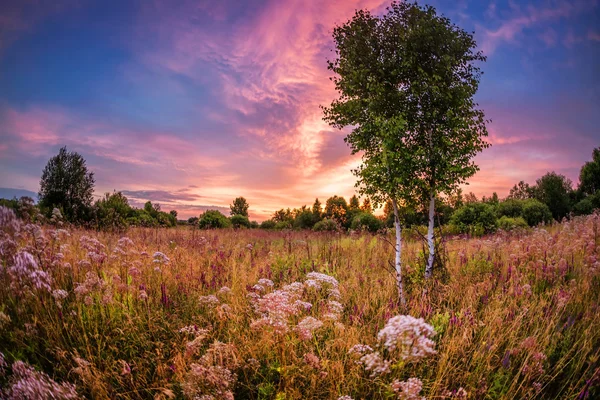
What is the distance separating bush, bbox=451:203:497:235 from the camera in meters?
16.1

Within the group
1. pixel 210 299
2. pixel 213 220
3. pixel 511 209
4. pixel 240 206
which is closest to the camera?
pixel 210 299

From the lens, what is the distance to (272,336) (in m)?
3.20

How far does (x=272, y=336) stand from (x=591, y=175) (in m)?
52.1

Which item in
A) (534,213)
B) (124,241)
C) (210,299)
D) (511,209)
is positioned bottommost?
(210,299)

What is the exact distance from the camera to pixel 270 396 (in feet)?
8.87

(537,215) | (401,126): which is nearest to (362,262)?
(401,126)

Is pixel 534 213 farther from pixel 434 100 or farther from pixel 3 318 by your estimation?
pixel 3 318

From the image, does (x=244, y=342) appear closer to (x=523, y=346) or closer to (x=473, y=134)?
(x=523, y=346)

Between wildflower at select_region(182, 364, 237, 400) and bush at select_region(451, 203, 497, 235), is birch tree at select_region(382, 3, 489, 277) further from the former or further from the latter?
bush at select_region(451, 203, 497, 235)

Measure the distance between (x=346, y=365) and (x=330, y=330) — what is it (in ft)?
2.05

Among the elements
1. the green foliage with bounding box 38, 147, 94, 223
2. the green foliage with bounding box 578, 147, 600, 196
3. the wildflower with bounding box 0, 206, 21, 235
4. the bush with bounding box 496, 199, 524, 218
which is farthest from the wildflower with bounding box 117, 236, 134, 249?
the green foliage with bounding box 578, 147, 600, 196

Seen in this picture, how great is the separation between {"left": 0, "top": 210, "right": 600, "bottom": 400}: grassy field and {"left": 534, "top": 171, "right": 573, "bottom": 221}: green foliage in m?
49.4

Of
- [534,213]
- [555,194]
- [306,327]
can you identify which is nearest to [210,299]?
[306,327]

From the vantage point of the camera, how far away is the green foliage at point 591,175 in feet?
122
